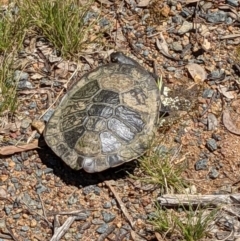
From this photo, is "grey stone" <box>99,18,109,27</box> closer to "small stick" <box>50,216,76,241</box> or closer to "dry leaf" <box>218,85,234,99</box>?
"dry leaf" <box>218,85,234,99</box>

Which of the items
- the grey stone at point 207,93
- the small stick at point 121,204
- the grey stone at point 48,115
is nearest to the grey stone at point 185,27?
the grey stone at point 207,93

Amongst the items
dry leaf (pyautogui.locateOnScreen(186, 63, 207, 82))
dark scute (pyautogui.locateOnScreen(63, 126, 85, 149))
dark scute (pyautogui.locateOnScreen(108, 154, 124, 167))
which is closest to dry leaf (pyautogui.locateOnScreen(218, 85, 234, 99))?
dry leaf (pyautogui.locateOnScreen(186, 63, 207, 82))

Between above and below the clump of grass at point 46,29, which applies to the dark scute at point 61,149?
below

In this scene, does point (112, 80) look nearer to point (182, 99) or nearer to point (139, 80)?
point (139, 80)

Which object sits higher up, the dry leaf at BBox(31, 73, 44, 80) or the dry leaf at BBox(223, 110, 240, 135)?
the dry leaf at BBox(31, 73, 44, 80)

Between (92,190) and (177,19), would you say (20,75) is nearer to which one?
(92,190)

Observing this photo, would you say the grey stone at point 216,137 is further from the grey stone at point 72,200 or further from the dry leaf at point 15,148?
the dry leaf at point 15,148
